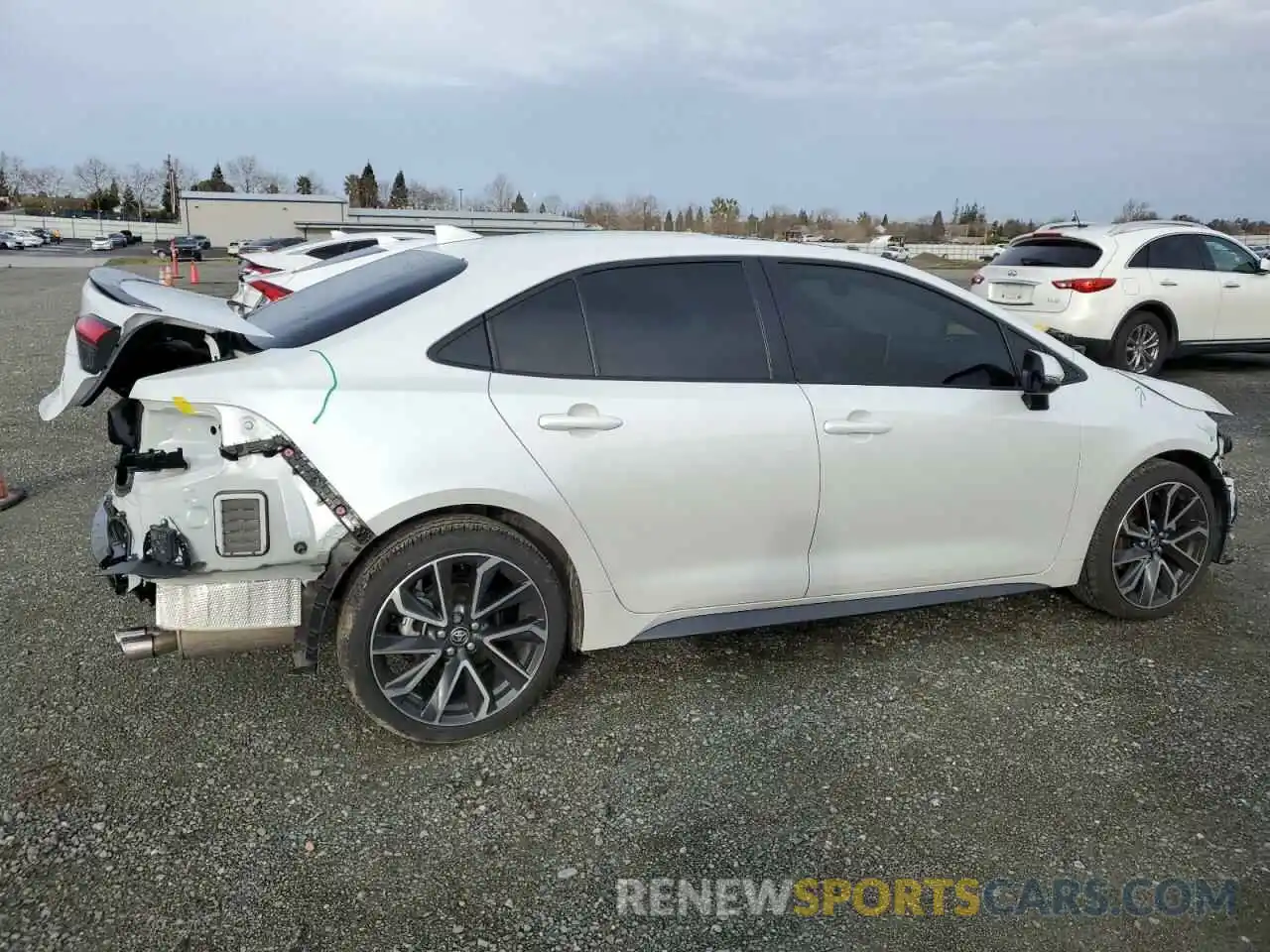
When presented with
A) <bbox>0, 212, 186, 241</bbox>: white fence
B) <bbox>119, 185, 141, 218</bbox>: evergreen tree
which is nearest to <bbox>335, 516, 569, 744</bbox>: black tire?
<bbox>0, 212, 186, 241</bbox>: white fence

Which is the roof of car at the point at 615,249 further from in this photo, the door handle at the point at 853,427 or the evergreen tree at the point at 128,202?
the evergreen tree at the point at 128,202

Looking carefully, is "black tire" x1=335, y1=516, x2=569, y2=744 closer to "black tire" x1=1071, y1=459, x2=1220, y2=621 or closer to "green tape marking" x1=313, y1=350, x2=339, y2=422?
"green tape marking" x1=313, y1=350, x2=339, y2=422

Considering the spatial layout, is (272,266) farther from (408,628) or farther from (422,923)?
(422,923)

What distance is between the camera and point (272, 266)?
12047 millimetres

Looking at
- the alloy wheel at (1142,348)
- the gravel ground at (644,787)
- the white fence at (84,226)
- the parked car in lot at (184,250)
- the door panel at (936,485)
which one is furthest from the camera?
the white fence at (84,226)

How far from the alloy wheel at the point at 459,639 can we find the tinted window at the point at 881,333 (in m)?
1.34

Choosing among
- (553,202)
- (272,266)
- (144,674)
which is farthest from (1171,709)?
(553,202)

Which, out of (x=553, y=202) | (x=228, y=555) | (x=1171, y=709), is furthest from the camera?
(x=553, y=202)

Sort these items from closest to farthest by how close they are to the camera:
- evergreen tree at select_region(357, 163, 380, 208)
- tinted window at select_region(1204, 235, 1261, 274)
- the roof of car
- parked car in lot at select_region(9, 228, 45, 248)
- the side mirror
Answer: the roof of car < the side mirror < tinted window at select_region(1204, 235, 1261, 274) < parked car in lot at select_region(9, 228, 45, 248) < evergreen tree at select_region(357, 163, 380, 208)

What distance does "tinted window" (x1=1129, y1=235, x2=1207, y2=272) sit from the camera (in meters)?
9.62

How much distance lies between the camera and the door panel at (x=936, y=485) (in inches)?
140

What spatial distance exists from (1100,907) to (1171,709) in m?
1.32

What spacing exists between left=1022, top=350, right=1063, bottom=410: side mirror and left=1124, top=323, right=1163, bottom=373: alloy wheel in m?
6.70

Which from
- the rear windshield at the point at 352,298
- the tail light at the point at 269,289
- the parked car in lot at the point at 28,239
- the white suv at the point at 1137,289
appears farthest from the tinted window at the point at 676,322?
the parked car in lot at the point at 28,239
